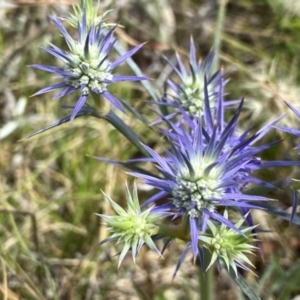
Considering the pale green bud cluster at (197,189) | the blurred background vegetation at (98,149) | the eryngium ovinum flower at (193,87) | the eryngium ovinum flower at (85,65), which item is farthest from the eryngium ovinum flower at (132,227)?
the blurred background vegetation at (98,149)

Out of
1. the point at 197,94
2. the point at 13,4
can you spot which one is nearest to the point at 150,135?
the point at 13,4

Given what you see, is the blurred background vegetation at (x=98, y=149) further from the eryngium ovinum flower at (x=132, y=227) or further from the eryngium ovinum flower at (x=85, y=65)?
the eryngium ovinum flower at (x=132, y=227)

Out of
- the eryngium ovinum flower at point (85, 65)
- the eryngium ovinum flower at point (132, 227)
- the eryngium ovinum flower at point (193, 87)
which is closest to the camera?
the eryngium ovinum flower at point (132, 227)

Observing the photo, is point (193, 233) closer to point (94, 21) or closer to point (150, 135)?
point (94, 21)

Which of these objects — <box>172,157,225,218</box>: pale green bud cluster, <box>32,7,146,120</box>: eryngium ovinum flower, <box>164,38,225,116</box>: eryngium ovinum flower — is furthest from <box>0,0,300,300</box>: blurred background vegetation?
<box>172,157,225,218</box>: pale green bud cluster

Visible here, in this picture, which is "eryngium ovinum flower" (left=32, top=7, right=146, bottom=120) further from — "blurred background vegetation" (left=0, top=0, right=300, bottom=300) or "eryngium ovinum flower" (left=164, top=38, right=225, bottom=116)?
"blurred background vegetation" (left=0, top=0, right=300, bottom=300)

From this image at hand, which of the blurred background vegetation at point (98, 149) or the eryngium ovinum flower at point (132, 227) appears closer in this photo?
the eryngium ovinum flower at point (132, 227)

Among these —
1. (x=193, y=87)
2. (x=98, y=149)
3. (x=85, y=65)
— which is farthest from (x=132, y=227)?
(x=98, y=149)

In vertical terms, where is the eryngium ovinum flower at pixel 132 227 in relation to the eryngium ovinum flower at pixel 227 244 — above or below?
above
